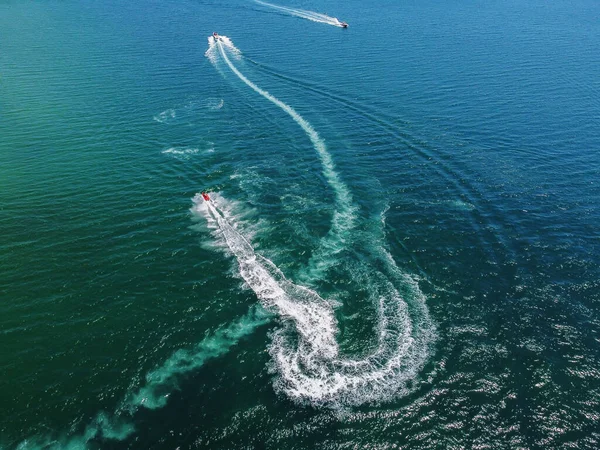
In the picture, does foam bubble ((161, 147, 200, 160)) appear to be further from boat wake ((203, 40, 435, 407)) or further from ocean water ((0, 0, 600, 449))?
boat wake ((203, 40, 435, 407))

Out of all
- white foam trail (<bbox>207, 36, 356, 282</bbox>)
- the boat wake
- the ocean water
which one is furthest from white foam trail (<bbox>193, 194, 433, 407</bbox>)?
white foam trail (<bbox>207, 36, 356, 282</bbox>)

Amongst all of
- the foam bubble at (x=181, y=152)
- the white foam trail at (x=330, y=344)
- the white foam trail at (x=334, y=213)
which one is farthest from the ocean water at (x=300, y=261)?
the foam bubble at (x=181, y=152)

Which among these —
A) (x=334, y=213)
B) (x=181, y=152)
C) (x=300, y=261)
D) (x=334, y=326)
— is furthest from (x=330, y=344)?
(x=181, y=152)

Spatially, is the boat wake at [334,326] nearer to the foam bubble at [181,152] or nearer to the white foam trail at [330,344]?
the white foam trail at [330,344]

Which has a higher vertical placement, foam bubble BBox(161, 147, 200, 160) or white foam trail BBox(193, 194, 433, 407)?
white foam trail BBox(193, 194, 433, 407)

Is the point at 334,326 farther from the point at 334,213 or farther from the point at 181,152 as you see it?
the point at 181,152

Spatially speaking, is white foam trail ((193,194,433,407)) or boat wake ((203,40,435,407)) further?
boat wake ((203,40,435,407))
